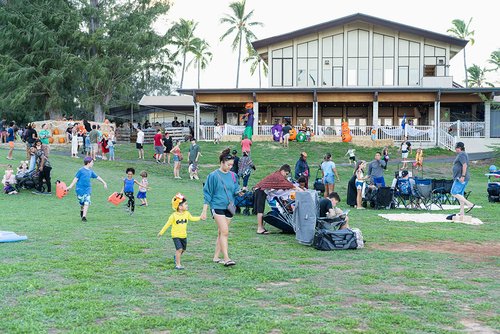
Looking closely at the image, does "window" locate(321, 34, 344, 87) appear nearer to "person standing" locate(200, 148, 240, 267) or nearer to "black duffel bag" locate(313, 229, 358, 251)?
"black duffel bag" locate(313, 229, 358, 251)

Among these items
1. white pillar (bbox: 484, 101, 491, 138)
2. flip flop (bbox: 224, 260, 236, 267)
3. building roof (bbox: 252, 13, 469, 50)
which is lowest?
flip flop (bbox: 224, 260, 236, 267)

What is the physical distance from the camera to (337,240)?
11.2 meters

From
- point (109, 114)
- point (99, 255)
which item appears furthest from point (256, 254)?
point (109, 114)

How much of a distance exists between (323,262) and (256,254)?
4.03ft

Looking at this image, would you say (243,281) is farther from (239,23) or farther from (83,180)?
(239,23)

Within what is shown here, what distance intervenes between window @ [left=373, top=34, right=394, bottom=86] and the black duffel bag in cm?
3647

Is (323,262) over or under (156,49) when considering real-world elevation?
under

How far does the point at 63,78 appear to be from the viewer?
47219 mm

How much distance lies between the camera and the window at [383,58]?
4612cm

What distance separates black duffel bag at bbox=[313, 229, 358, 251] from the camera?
11141mm

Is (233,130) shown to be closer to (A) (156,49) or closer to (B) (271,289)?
(A) (156,49)

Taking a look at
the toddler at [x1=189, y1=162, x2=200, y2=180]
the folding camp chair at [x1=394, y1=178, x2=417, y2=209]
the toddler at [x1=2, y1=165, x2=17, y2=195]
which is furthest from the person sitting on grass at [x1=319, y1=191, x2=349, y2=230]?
the toddler at [x1=189, y1=162, x2=200, y2=180]

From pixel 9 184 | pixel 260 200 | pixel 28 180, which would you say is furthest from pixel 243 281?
pixel 28 180

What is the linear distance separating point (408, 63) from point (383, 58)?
1778 millimetres
